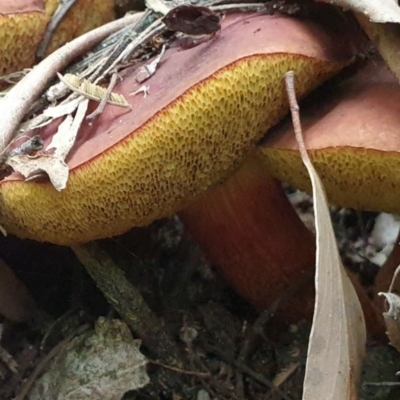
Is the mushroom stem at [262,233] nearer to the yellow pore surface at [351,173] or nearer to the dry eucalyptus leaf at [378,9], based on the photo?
the yellow pore surface at [351,173]

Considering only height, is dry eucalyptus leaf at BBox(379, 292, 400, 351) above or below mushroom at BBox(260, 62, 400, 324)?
below

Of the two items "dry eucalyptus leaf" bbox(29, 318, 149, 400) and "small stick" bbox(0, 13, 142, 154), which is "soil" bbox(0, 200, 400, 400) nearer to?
"dry eucalyptus leaf" bbox(29, 318, 149, 400)

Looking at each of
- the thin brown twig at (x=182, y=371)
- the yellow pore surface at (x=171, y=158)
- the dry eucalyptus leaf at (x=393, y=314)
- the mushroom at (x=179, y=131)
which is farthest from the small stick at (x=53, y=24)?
the dry eucalyptus leaf at (x=393, y=314)

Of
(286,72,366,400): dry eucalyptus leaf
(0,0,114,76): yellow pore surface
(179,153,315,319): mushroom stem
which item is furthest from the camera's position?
(179,153,315,319): mushroom stem

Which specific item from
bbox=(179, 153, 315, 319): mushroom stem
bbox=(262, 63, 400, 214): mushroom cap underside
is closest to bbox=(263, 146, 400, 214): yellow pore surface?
bbox=(262, 63, 400, 214): mushroom cap underside

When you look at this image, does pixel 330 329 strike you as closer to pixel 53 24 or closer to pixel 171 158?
pixel 171 158

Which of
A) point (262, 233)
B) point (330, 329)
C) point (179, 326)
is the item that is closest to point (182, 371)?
point (179, 326)

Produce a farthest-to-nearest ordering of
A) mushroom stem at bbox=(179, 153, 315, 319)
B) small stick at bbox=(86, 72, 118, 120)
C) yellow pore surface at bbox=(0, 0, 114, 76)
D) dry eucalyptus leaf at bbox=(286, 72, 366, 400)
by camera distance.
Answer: mushroom stem at bbox=(179, 153, 315, 319)
yellow pore surface at bbox=(0, 0, 114, 76)
small stick at bbox=(86, 72, 118, 120)
dry eucalyptus leaf at bbox=(286, 72, 366, 400)

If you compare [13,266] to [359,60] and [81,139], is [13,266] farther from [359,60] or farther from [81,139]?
[359,60]
